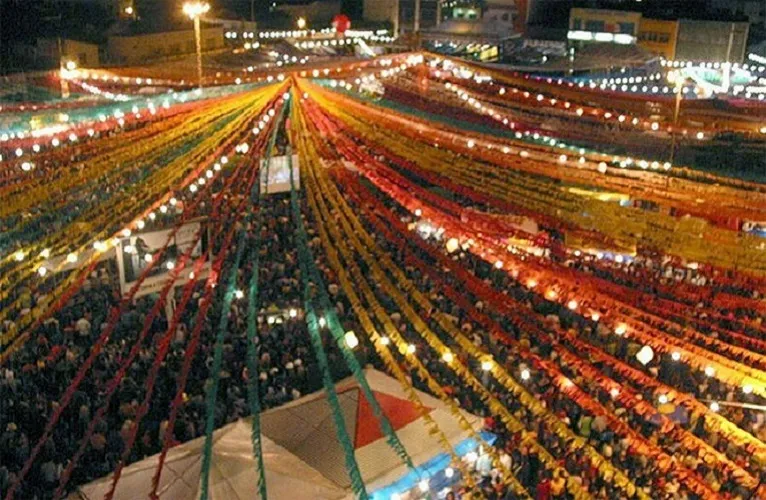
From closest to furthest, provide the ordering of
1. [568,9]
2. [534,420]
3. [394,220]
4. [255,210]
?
[394,220]
[534,420]
[255,210]
[568,9]

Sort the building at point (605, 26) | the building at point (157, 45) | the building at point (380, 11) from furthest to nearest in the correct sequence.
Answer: the building at point (380, 11) → the building at point (605, 26) → the building at point (157, 45)

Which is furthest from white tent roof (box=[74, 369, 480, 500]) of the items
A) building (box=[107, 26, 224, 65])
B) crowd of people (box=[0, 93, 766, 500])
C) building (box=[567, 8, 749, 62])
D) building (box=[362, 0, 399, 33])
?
building (box=[362, 0, 399, 33])

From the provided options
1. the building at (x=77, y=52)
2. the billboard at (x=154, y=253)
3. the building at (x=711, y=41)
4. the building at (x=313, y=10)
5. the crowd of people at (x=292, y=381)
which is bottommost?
the crowd of people at (x=292, y=381)

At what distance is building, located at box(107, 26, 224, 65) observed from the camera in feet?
74.0

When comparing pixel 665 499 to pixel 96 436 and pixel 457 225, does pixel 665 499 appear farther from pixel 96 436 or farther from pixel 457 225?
pixel 96 436

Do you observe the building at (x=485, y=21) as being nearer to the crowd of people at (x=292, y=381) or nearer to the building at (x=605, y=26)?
the building at (x=605, y=26)

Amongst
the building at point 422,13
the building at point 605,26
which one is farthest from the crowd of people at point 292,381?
the building at point 422,13

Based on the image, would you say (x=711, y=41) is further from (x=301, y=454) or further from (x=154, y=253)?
(x=301, y=454)

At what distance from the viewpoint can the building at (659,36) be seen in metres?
28.0

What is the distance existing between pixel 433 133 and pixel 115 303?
616 cm

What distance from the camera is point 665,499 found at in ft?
26.7

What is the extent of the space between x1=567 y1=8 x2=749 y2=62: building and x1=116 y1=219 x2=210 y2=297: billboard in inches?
813

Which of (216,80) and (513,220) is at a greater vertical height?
(216,80)

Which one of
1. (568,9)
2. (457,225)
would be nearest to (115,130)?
(457,225)
